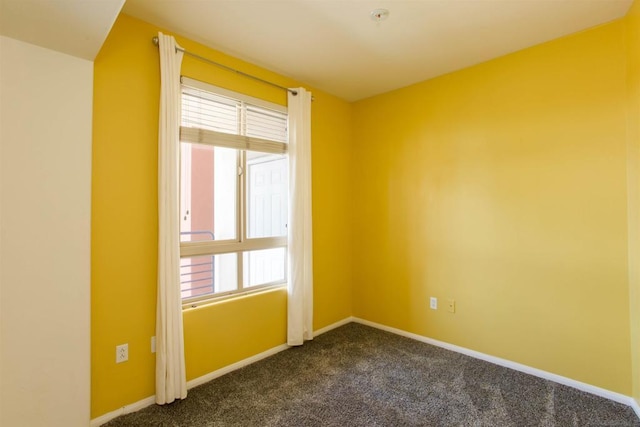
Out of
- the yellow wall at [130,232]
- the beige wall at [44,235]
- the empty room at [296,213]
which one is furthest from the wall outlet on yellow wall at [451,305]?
the beige wall at [44,235]

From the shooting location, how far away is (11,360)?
1573 millimetres

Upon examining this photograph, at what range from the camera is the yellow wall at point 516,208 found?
2.20 meters

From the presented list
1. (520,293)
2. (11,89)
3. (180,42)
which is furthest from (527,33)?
(11,89)

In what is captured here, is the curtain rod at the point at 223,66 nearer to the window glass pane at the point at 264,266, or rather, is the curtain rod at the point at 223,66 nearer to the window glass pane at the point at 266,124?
the window glass pane at the point at 266,124

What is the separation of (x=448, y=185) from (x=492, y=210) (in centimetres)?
46

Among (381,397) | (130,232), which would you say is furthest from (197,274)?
(381,397)

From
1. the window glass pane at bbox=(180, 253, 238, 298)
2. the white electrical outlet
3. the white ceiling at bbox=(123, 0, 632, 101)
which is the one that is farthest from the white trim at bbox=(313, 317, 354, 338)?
the white ceiling at bbox=(123, 0, 632, 101)

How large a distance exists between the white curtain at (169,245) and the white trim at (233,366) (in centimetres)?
18

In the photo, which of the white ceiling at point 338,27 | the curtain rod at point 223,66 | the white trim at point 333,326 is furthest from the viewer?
the white trim at point 333,326

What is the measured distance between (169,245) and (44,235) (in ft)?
2.13

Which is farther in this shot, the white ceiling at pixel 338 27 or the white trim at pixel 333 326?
the white trim at pixel 333 326

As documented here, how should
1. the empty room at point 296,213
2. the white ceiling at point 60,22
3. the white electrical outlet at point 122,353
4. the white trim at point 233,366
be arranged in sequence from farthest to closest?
the white trim at point 233,366
the white electrical outlet at point 122,353
the empty room at point 296,213
the white ceiling at point 60,22

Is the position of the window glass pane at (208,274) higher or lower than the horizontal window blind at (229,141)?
lower

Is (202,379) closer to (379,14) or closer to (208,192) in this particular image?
(208,192)
